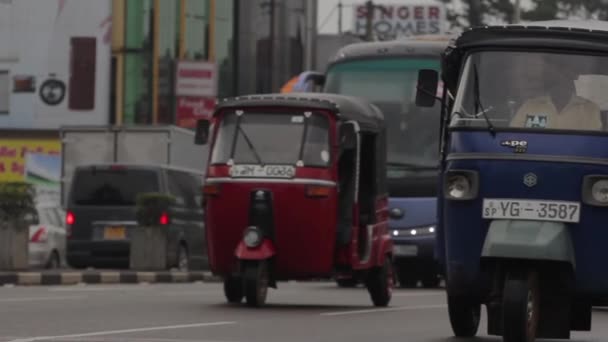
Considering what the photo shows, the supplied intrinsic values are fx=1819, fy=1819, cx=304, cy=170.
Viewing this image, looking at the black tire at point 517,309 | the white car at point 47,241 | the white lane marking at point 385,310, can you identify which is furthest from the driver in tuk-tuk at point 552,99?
the white car at point 47,241

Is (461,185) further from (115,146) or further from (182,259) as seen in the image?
(115,146)

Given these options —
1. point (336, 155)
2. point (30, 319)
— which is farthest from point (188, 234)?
point (30, 319)

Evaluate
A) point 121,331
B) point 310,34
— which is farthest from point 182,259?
point 310,34

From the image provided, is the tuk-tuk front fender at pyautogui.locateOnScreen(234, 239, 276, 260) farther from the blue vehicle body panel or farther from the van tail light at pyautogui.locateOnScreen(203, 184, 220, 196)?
the blue vehicle body panel

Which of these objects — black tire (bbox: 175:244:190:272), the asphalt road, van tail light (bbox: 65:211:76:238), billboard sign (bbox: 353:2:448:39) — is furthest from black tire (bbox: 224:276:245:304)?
billboard sign (bbox: 353:2:448:39)

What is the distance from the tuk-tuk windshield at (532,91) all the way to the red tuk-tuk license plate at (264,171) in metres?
6.25

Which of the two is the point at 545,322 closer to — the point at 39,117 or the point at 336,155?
the point at 336,155

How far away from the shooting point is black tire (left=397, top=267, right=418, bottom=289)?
29.3 m

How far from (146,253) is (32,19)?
94.6 feet

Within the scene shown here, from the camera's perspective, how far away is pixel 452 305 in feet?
45.4

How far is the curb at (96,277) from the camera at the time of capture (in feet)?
86.8

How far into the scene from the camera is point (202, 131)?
20.6 metres

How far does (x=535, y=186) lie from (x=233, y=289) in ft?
26.0

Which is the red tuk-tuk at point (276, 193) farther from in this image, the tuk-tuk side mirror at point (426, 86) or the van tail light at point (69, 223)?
the van tail light at point (69, 223)
